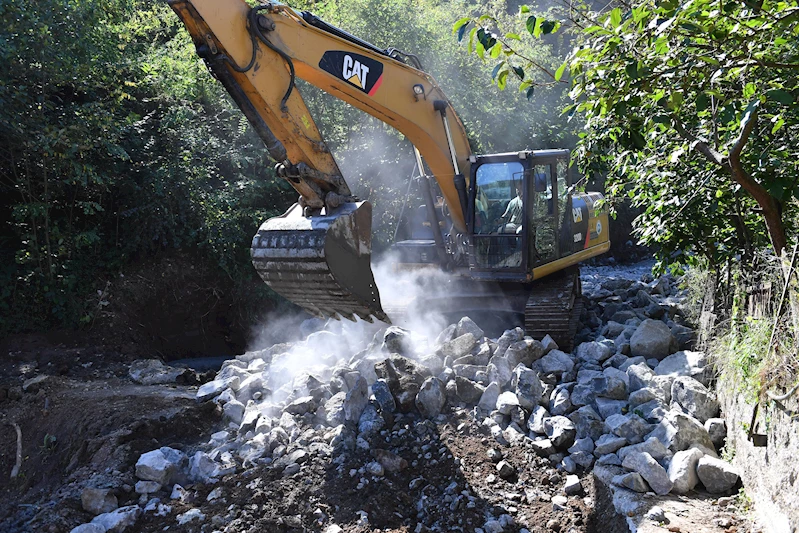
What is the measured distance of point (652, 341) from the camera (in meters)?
5.85

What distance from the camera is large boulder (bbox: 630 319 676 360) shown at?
5824mm

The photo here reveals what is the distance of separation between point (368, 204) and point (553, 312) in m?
2.47

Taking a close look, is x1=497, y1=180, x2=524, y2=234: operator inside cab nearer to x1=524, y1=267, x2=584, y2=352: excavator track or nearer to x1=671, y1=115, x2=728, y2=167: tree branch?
x1=524, y1=267, x2=584, y2=352: excavator track

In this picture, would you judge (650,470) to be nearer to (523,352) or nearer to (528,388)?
(528,388)

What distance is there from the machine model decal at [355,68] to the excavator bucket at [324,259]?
1207mm

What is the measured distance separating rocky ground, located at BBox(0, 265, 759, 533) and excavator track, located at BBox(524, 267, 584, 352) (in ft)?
1.42

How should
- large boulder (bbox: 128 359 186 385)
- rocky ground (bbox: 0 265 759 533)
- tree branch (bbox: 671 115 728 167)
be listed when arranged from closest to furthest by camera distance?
1. tree branch (bbox: 671 115 728 167)
2. rocky ground (bbox: 0 265 759 533)
3. large boulder (bbox: 128 359 186 385)

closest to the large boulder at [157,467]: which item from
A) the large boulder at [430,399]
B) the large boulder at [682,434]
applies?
the large boulder at [430,399]

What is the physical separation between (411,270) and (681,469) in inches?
175

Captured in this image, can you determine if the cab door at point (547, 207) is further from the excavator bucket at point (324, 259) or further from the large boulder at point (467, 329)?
the excavator bucket at point (324, 259)

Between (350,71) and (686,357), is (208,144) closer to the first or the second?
(350,71)

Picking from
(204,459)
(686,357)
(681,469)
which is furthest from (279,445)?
(686,357)

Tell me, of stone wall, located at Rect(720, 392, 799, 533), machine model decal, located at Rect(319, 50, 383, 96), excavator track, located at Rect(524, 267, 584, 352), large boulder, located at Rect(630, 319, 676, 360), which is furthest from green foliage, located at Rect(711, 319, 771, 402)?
machine model decal, located at Rect(319, 50, 383, 96)

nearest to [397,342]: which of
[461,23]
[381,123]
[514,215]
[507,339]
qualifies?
[507,339]
